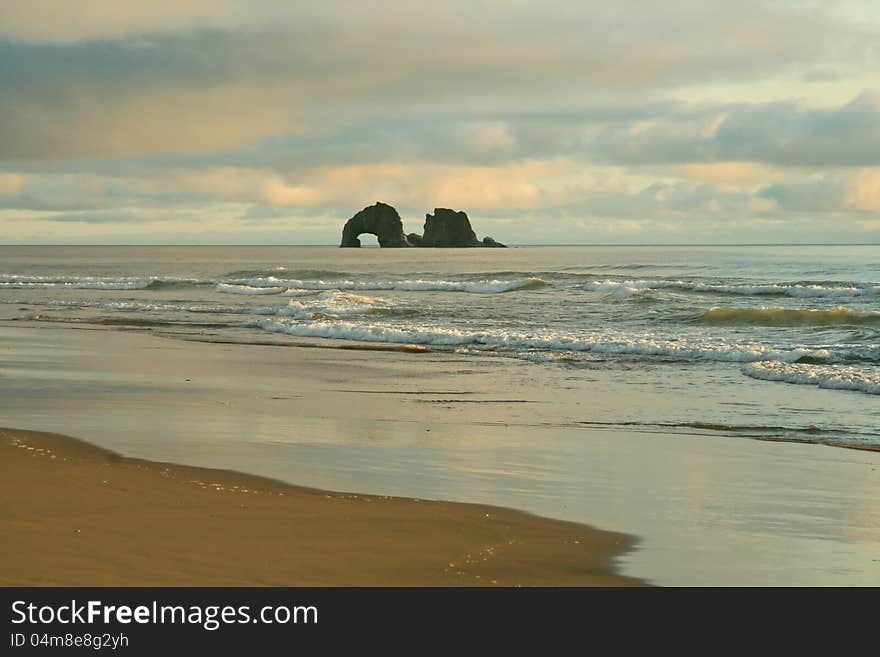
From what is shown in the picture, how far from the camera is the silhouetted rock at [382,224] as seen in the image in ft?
480

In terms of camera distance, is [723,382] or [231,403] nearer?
[231,403]

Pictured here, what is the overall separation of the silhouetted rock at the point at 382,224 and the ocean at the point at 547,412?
119862 mm

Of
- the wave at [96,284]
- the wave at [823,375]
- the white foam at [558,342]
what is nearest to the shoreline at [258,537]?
the wave at [823,375]

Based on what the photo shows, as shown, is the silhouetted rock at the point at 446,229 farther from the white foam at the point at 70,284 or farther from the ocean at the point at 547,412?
the ocean at the point at 547,412

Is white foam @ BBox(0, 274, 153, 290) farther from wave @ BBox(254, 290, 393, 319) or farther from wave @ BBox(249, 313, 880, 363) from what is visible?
wave @ BBox(249, 313, 880, 363)

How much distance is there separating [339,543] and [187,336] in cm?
1760

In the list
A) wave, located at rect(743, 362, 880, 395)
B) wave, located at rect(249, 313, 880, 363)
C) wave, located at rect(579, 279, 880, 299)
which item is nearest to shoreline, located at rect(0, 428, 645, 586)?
wave, located at rect(743, 362, 880, 395)

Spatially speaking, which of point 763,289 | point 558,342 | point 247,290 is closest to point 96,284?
point 247,290

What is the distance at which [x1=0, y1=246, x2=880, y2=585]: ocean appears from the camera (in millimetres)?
6609

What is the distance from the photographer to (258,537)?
569 centimetres

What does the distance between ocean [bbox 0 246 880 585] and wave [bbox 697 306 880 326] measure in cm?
11

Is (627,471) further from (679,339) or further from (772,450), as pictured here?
(679,339)
